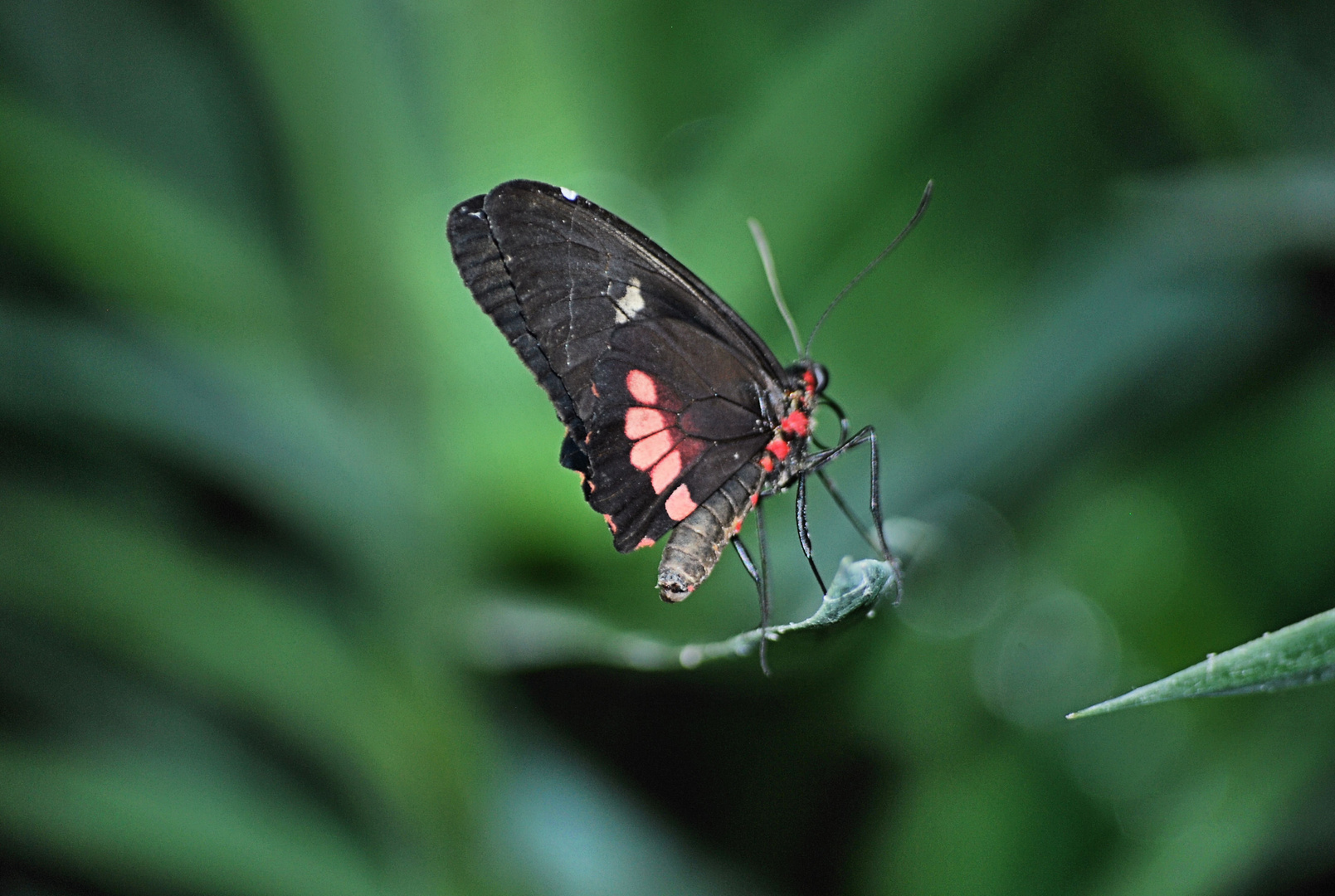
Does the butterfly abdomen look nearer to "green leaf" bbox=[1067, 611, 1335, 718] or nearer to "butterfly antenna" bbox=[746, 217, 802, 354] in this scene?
"butterfly antenna" bbox=[746, 217, 802, 354]

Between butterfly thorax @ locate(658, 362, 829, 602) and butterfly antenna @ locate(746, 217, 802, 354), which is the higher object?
butterfly antenna @ locate(746, 217, 802, 354)

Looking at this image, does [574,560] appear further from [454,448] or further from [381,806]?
[381,806]

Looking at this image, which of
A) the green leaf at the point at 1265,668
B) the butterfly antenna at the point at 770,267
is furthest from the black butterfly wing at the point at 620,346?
the green leaf at the point at 1265,668

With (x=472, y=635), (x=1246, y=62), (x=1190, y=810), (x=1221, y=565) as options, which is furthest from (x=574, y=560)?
(x=1246, y=62)

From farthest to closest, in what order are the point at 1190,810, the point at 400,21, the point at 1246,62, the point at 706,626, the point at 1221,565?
the point at 1246,62, the point at 400,21, the point at 1221,565, the point at 706,626, the point at 1190,810

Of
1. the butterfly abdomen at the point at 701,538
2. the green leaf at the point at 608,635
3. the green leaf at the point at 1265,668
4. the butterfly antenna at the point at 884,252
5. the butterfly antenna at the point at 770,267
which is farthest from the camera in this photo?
the butterfly antenna at the point at 770,267

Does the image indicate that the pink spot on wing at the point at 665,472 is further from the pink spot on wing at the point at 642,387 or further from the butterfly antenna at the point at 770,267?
the butterfly antenna at the point at 770,267

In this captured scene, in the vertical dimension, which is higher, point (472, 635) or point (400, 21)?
point (400, 21)

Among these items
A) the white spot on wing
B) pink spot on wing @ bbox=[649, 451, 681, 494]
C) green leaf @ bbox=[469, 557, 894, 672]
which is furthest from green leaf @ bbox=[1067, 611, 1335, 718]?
the white spot on wing
